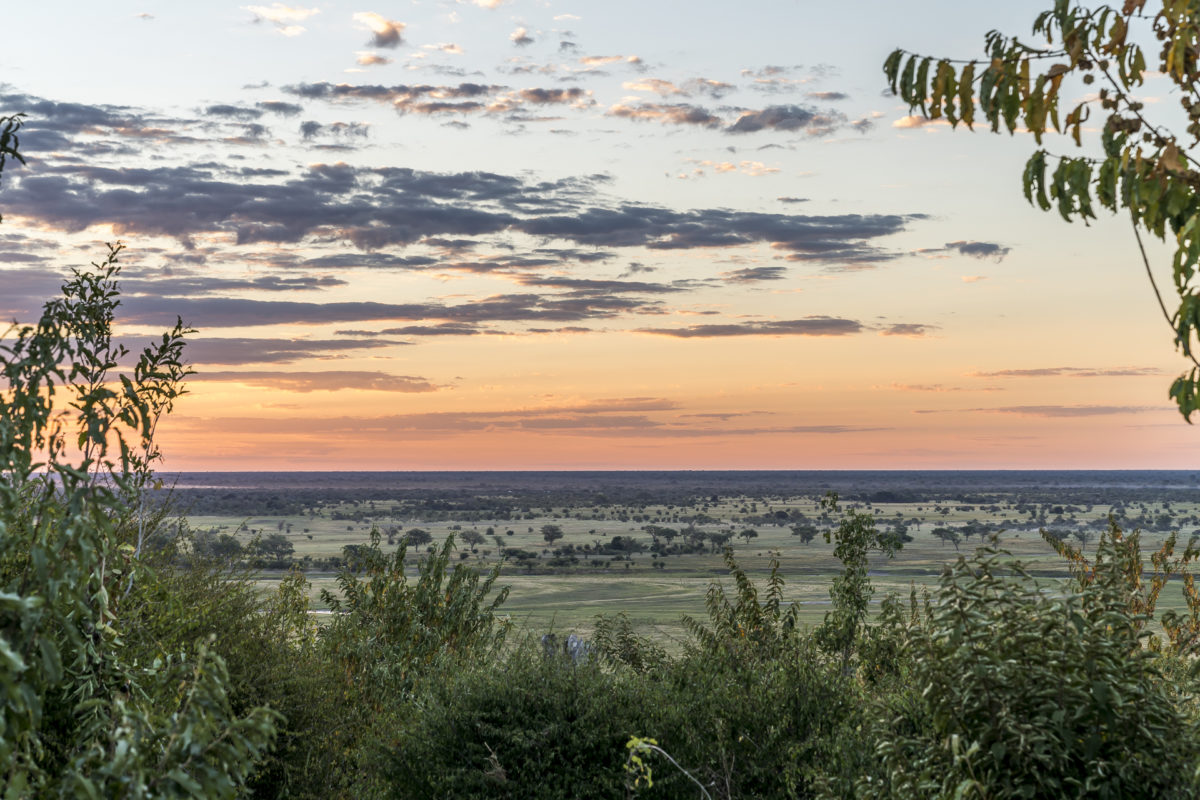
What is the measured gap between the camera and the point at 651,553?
133m

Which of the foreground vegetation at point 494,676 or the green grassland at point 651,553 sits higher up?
the foreground vegetation at point 494,676

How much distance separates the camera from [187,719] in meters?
4.78

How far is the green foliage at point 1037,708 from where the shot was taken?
7023 mm

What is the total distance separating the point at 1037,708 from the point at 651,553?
12719 cm

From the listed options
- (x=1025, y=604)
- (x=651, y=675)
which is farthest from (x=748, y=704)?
(x=1025, y=604)

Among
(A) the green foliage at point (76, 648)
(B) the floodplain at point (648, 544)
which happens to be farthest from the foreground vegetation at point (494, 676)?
(B) the floodplain at point (648, 544)

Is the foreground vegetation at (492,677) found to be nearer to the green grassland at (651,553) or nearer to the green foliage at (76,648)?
the green foliage at (76,648)

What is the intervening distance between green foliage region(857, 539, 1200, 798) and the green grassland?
42.8 m

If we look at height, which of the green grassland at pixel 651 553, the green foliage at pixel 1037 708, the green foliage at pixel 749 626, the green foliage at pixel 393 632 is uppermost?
the green foliage at pixel 1037 708

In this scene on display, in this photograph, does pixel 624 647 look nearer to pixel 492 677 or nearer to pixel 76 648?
pixel 492 677

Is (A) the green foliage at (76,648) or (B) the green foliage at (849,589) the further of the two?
(B) the green foliage at (849,589)

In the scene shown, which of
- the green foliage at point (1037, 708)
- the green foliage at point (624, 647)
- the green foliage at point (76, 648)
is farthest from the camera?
the green foliage at point (624, 647)

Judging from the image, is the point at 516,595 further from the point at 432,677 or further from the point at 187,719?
the point at 187,719

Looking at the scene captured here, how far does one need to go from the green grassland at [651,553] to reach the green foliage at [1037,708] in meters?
42.8
